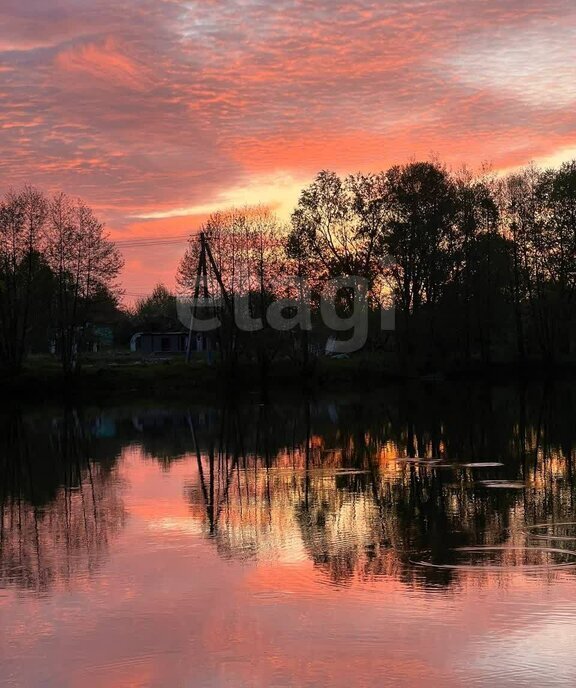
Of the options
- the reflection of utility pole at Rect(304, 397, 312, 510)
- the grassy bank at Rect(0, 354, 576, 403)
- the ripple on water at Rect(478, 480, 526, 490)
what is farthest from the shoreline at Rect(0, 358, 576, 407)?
the ripple on water at Rect(478, 480, 526, 490)

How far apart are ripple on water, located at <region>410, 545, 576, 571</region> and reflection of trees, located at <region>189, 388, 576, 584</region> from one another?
184 mm

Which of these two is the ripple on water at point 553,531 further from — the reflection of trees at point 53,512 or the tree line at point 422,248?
the tree line at point 422,248

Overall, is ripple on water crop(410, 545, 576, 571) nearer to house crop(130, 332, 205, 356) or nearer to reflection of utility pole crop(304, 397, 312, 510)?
reflection of utility pole crop(304, 397, 312, 510)

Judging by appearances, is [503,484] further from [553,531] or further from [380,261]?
[380,261]

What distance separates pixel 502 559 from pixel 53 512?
8.28m

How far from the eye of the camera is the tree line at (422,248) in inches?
2781

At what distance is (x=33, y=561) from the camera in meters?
12.7

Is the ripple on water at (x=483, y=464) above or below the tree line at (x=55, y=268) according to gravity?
below

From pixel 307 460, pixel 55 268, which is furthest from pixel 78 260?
pixel 307 460

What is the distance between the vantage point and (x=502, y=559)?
38.9 feet

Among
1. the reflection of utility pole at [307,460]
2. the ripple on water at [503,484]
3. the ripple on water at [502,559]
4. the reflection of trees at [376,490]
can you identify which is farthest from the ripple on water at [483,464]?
the ripple on water at [502,559]

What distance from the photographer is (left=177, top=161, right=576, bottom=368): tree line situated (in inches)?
2781

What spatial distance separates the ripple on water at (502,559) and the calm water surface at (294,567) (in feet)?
0.16

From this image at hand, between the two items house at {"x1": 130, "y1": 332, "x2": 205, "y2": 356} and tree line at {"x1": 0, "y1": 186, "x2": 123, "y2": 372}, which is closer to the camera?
tree line at {"x1": 0, "y1": 186, "x2": 123, "y2": 372}
